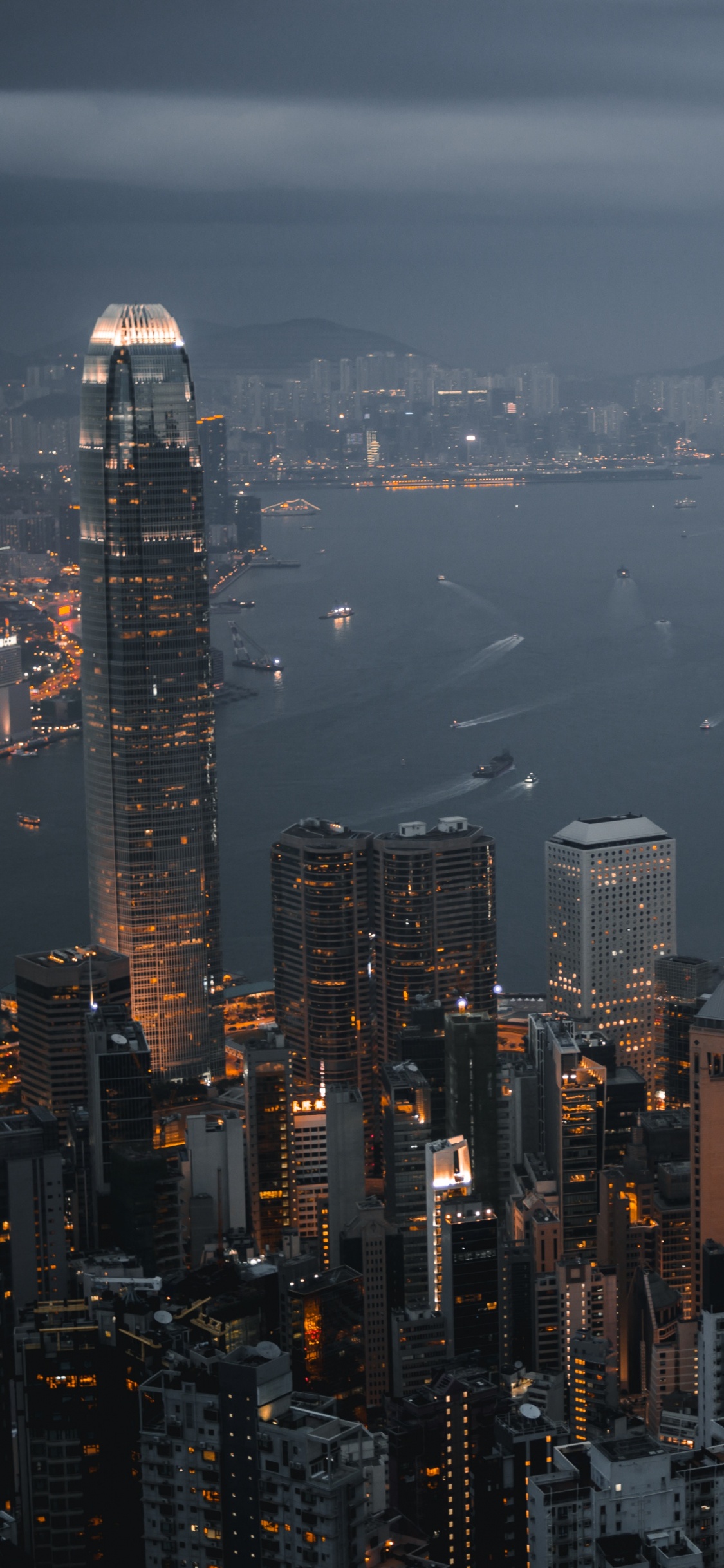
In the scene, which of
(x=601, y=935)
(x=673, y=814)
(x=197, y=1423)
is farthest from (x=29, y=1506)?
(x=673, y=814)

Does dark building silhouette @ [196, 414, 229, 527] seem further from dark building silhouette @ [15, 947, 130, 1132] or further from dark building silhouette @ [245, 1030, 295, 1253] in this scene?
dark building silhouette @ [245, 1030, 295, 1253]

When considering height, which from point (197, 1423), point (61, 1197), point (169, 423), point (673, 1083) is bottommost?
point (673, 1083)

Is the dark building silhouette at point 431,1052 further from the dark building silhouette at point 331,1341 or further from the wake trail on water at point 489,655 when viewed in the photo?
the wake trail on water at point 489,655

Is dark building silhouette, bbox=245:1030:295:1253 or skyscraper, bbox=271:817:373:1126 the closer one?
dark building silhouette, bbox=245:1030:295:1253

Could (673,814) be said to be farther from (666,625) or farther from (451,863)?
(666,625)

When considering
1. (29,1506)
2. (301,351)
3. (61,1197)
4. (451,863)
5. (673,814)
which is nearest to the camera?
(29,1506)

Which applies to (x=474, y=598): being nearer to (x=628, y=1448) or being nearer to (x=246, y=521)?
(x=246, y=521)

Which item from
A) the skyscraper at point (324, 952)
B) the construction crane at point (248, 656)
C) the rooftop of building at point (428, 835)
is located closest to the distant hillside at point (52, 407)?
the skyscraper at point (324, 952)

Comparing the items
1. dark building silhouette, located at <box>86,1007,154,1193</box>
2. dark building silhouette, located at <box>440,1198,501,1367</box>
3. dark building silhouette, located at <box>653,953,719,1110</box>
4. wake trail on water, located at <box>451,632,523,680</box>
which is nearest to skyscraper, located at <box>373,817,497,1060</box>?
dark building silhouette, located at <box>653,953,719,1110</box>
